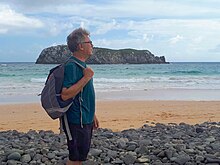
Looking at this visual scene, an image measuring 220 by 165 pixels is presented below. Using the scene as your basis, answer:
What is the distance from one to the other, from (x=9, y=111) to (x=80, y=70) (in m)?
10.9

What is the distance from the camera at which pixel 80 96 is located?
384 cm

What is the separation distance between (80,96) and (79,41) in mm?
529

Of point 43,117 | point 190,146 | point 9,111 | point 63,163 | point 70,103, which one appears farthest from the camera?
point 9,111

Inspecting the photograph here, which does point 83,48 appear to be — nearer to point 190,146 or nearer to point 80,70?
point 80,70

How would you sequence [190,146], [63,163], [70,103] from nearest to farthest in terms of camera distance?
[70,103] → [63,163] → [190,146]

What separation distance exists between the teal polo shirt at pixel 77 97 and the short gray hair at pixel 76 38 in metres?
0.11

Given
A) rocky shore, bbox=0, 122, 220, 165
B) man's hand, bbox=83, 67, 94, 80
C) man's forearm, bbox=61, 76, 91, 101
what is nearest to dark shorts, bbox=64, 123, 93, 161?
man's forearm, bbox=61, 76, 91, 101

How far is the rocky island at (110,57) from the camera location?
→ 99438 mm

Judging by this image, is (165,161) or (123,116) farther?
(123,116)

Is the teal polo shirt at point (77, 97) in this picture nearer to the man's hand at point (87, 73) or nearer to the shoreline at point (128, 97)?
the man's hand at point (87, 73)

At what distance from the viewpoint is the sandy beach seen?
11055mm

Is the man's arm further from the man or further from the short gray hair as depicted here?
the short gray hair

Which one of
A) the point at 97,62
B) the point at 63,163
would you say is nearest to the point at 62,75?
the point at 63,163

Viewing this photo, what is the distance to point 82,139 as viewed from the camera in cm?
390
